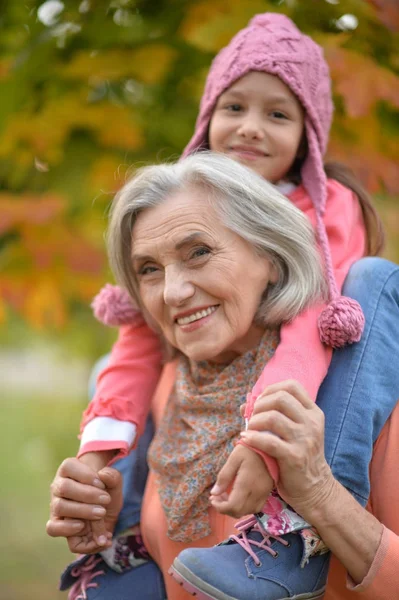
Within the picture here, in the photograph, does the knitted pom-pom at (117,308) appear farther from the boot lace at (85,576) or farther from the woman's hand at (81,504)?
the boot lace at (85,576)

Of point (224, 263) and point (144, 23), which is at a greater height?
point (144, 23)

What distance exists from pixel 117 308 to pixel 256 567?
0.93 m

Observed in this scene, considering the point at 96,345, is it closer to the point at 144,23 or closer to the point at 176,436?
the point at 144,23

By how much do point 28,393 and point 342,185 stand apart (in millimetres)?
5039

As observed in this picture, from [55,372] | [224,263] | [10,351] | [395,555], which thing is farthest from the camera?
[55,372]

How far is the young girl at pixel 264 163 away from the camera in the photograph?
2.36 metres

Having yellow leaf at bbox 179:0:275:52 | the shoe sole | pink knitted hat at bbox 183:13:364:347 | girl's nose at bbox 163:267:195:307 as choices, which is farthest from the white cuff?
yellow leaf at bbox 179:0:275:52

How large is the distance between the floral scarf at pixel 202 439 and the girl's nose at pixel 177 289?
26 centimetres

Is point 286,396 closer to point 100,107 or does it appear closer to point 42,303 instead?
point 42,303

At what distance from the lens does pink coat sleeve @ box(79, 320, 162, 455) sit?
2361 mm

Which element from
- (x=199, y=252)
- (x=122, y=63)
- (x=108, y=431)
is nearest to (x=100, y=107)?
(x=122, y=63)

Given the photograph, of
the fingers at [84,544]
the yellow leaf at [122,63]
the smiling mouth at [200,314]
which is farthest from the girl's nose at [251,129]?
the fingers at [84,544]

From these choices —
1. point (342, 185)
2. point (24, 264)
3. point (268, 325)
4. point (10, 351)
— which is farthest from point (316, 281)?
point (10, 351)

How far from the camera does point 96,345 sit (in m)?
4.53
